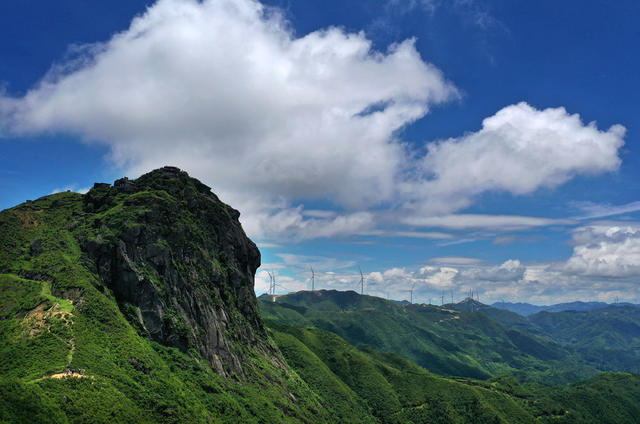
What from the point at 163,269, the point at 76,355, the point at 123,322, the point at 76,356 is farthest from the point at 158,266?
the point at 76,356

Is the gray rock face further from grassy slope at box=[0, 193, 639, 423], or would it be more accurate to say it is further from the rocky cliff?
grassy slope at box=[0, 193, 639, 423]

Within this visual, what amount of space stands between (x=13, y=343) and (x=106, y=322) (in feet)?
76.6

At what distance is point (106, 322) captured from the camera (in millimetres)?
107812

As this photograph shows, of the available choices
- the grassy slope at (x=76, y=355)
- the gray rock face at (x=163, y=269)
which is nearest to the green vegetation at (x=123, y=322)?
the grassy slope at (x=76, y=355)

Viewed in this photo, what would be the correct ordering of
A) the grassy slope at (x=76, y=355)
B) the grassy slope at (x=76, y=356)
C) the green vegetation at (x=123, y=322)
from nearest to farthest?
the grassy slope at (x=76, y=356) → the grassy slope at (x=76, y=355) → the green vegetation at (x=123, y=322)

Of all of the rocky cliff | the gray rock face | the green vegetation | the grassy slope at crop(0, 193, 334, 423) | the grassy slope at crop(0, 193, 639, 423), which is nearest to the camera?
the grassy slope at crop(0, 193, 639, 423)

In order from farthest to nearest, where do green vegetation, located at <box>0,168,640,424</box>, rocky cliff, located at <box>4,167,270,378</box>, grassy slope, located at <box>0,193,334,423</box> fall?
rocky cliff, located at <box>4,167,270,378</box>, green vegetation, located at <box>0,168,640,424</box>, grassy slope, located at <box>0,193,334,423</box>

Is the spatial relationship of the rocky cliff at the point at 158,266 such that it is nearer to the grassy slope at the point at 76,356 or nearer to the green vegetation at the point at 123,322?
the green vegetation at the point at 123,322

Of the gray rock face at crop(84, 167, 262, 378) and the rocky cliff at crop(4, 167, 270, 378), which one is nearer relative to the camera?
the rocky cliff at crop(4, 167, 270, 378)

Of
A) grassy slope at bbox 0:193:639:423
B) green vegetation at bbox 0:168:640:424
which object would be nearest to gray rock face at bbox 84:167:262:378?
green vegetation at bbox 0:168:640:424

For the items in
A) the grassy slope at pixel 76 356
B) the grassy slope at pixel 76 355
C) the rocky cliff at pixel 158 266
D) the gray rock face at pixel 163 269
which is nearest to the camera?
the grassy slope at pixel 76 356

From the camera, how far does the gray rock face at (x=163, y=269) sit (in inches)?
5187

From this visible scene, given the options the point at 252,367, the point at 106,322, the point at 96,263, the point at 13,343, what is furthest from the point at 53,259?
the point at 252,367

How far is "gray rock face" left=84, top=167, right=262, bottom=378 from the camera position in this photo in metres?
132
